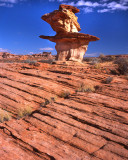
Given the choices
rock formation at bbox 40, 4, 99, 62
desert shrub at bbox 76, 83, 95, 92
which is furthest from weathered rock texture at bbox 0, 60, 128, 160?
rock formation at bbox 40, 4, 99, 62

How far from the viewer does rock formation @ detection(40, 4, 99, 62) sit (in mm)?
13860

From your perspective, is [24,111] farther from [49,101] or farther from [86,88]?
[86,88]

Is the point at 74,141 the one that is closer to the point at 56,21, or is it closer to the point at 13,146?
the point at 13,146

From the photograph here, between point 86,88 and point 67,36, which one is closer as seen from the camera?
point 86,88

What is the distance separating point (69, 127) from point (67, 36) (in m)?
13.0

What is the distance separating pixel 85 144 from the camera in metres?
2.66

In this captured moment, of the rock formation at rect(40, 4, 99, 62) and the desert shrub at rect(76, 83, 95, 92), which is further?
the rock formation at rect(40, 4, 99, 62)

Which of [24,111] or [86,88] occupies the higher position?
[86,88]

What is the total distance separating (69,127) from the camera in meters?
3.15

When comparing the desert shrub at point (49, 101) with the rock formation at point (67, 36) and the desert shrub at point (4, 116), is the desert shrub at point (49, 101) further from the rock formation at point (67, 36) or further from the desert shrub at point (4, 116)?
the rock formation at point (67, 36)

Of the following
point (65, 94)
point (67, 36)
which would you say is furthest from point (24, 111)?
point (67, 36)

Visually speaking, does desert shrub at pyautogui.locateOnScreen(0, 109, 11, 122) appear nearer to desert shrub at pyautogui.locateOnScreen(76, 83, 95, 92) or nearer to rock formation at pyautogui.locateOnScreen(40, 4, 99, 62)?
desert shrub at pyautogui.locateOnScreen(76, 83, 95, 92)

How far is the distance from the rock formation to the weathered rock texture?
1029cm

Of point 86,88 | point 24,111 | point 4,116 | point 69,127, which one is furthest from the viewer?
point 86,88
